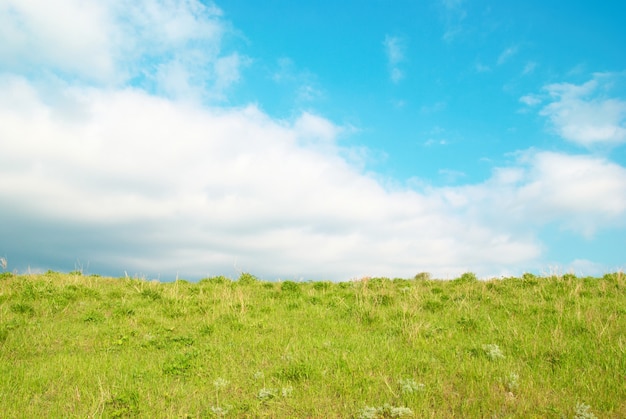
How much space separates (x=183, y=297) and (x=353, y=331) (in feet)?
22.2

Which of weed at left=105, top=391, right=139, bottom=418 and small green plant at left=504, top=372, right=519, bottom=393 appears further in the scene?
small green plant at left=504, top=372, right=519, bottom=393

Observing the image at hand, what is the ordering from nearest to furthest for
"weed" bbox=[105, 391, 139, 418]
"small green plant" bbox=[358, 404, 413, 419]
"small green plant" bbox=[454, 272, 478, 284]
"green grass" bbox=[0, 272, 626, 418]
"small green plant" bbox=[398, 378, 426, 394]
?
"small green plant" bbox=[358, 404, 413, 419], "weed" bbox=[105, 391, 139, 418], "green grass" bbox=[0, 272, 626, 418], "small green plant" bbox=[398, 378, 426, 394], "small green plant" bbox=[454, 272, 478, 284]

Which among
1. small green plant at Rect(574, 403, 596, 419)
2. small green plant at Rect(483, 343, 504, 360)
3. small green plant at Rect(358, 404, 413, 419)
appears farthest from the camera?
small green plant at Rect(483, 343, 504, 360)

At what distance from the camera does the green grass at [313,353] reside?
23.7 feet

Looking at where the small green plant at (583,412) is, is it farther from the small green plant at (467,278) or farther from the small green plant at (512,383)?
the small green plant at (467,278)

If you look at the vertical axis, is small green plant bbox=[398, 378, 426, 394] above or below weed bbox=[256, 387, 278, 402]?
above

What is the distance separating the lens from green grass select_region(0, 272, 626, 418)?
23.7 feet

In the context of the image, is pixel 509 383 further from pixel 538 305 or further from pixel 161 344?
pixel 161 344

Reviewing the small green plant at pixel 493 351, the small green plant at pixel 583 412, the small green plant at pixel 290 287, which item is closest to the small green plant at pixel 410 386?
the small green plant at pixel 493 351

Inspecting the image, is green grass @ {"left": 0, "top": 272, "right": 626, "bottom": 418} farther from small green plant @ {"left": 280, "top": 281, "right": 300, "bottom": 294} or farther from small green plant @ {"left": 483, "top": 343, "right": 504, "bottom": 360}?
small green plant @ {"left": 280, "top": 281, "right": 300, "bottom": 294}

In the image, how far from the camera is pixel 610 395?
23.6ft

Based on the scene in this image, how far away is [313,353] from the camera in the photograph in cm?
Result: 924

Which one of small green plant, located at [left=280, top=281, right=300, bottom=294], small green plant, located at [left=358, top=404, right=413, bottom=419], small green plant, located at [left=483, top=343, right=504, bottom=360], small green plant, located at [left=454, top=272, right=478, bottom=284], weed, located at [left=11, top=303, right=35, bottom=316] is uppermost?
small green plant, located at [left=454, top=272, right=478, bottom=284]

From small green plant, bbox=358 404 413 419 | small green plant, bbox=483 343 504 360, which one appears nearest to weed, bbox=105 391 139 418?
small green plant, bbox=358 404 413 419
